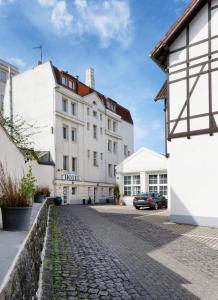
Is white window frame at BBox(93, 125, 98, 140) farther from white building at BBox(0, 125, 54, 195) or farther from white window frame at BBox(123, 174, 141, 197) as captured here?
white building at BBox(0, 125, 54, 195)

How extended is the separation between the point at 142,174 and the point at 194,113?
1749cm

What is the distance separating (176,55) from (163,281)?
12035 millimetres

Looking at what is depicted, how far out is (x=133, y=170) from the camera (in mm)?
32375

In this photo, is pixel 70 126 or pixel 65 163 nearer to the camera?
pixel 65 163

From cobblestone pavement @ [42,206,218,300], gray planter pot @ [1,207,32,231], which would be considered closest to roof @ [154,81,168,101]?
cobblestone pavement @ [42,206,218,300]

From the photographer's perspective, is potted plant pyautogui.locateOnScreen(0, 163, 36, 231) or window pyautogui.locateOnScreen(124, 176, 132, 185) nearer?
potted plant pyautogui.locateOnScreen(0, 163, 36, 231)

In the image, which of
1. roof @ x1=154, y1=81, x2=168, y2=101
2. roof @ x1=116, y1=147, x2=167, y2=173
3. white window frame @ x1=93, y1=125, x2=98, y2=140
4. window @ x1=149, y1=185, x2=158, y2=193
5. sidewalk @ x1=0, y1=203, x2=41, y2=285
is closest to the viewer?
sidewalk @ x1=0, y1=203, x2=41, y2=285

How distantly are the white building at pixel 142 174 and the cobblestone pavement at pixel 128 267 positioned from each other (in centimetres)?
1953

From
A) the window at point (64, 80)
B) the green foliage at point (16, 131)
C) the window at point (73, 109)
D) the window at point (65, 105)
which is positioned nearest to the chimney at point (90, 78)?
the window at point (73, 109)

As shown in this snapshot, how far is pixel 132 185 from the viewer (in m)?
32.8

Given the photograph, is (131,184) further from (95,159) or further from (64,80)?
(64,80)

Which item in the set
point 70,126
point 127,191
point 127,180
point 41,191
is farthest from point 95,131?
point 41,191

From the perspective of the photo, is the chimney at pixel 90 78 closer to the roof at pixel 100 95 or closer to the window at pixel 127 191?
the roof at pixel 100 95

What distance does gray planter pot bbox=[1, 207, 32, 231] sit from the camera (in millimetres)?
7496
